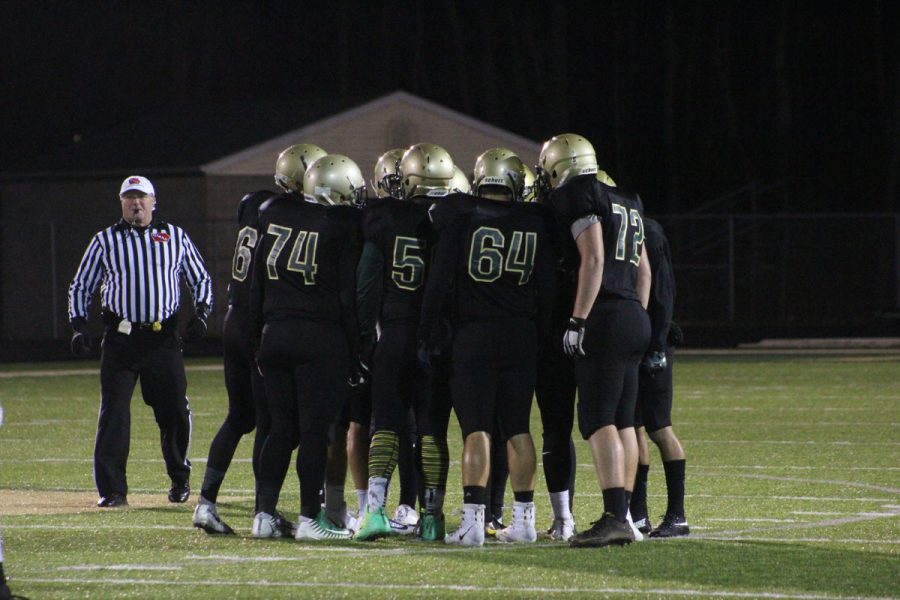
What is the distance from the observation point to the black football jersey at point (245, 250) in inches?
350

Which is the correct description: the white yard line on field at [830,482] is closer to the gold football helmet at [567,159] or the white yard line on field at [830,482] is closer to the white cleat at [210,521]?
the gold football helmet at [567,159]

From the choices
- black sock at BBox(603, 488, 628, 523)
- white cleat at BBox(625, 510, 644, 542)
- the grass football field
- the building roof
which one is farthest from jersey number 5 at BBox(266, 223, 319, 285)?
the building roof

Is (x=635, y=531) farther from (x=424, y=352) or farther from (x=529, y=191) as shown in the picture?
(x=529, y=191)

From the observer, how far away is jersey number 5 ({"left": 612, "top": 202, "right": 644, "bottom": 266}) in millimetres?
8352

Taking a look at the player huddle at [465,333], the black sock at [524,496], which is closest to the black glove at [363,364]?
the player huddle at [465,333]

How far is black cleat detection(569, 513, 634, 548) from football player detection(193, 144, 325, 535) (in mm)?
1658

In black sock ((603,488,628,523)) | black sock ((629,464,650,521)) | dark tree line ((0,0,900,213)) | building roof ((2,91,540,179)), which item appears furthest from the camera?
dark tree line ((0,0,900,213))

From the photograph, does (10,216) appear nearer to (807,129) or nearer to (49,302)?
(49,302)

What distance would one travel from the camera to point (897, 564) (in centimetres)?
755

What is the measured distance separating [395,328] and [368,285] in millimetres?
238

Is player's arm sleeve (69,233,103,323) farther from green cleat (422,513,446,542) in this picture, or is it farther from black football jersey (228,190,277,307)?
green cleat (422,513,446,542)

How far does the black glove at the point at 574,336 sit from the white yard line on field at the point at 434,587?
140 cm

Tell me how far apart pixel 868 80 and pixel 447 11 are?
1224 cm

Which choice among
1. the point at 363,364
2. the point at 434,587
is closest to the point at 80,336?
the point at 363,364
